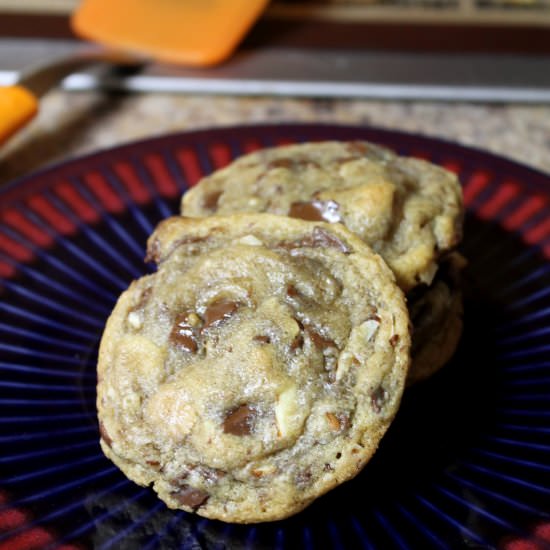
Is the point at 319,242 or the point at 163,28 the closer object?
the point at 319,242

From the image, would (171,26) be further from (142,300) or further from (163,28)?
(142,300)

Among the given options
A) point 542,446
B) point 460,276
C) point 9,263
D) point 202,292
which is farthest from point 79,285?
point 542,446

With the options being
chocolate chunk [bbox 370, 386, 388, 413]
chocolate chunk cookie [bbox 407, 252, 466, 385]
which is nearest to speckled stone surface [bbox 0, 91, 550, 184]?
chocolate chunk cookie [bbox 407, 252, 466, 385]

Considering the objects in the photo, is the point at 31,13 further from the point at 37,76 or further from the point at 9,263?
the point at 9,263

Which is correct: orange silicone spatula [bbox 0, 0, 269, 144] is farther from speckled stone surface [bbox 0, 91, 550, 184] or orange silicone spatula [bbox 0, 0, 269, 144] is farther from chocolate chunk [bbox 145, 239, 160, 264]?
chocolate chunk [bbox 145, 239, 160, 264]

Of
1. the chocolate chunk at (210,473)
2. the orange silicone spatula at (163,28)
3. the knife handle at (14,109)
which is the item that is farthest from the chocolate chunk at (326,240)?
the orange silicone spatula at (163,28)

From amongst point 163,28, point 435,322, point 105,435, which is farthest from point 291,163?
point 163,28

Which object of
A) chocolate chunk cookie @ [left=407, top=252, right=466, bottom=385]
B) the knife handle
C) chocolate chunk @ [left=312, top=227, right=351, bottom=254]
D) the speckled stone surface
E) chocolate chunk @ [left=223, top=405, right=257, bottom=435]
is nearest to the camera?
chocolate chunk @ [left=223, top=405, right=257, bottom=435]
